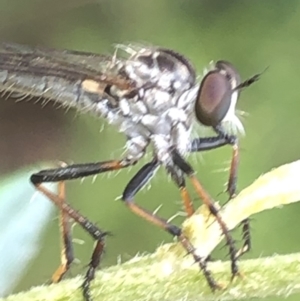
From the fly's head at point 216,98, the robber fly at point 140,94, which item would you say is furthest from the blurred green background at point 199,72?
the fly's head at point 216,98

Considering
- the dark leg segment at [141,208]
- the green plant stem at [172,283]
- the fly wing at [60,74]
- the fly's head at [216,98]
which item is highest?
the fly wing at [60,74]

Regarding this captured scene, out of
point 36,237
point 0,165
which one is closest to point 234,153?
point 36,237

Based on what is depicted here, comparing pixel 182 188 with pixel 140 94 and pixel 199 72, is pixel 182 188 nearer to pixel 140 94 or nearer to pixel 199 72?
pixel 140 94

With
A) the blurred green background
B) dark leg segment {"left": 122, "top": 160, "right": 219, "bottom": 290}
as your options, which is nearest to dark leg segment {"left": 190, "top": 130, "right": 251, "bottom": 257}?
dark leg segment {"left": 122, "top": 160, "right": 219, "bottom": 290}

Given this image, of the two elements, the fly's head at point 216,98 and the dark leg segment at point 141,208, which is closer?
the dark leg segment at point 141,208

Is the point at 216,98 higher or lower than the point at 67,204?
higher

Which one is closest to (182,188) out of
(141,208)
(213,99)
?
(141,208)

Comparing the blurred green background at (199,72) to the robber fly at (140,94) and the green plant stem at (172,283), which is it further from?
the green plant stem at (172,283)

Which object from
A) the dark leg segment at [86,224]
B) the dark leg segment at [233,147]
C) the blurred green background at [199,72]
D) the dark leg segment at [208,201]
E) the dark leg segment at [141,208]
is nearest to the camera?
the dark leg segment at [208,201]
